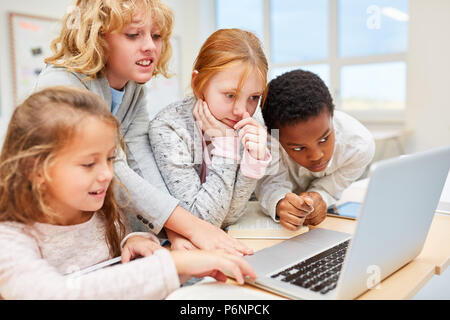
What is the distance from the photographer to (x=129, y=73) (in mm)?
994

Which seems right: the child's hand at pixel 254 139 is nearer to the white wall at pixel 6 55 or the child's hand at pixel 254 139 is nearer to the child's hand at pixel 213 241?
the child's hand at pixel 213 241

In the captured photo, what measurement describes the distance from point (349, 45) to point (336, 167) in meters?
2.97

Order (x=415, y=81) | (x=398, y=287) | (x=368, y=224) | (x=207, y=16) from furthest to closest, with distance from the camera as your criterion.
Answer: (x=207, y=16), (x=415, y=81), (x=398, y=287), (x=368, y=224)

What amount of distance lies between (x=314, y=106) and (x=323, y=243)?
0.37m

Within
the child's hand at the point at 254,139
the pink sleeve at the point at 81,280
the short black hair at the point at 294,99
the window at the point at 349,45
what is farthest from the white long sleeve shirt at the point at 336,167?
the window at the point at 349,45

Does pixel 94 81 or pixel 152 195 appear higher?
pixel 94 81

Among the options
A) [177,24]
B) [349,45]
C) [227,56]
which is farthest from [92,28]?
[177,24]

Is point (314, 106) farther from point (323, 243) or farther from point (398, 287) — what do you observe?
point (398, 287)

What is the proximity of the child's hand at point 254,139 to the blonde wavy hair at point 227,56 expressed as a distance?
12 centimetres

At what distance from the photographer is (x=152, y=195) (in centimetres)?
88

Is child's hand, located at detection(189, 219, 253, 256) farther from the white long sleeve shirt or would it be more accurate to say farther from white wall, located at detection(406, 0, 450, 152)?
white wall, located at detection(406, 0, 450, 152)

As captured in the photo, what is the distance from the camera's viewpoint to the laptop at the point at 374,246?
53 cm

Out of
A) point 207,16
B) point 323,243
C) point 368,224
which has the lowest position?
point 323,243

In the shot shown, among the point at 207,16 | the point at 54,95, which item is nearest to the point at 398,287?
the point at 54,95
